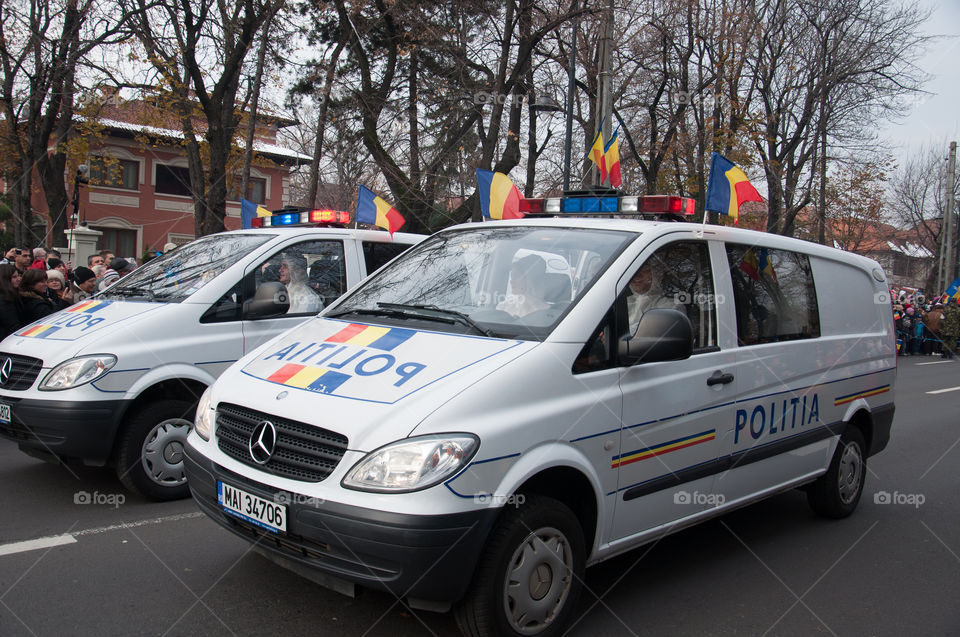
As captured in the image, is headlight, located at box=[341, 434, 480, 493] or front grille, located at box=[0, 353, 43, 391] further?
front grille, located at box=[0, 353, 43, 391]

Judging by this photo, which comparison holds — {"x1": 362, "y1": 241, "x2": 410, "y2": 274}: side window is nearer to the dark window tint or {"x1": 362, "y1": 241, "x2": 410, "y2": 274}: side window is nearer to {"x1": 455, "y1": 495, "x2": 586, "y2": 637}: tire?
{"x1": 455, "y1": 495, "x2": 586, "y2": 637}: tire

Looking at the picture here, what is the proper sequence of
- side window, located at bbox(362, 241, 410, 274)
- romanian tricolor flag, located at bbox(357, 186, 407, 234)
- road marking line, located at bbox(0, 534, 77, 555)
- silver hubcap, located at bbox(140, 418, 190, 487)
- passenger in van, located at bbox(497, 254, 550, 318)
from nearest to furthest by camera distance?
passenger in van, located at bbox(497, 254, 550, 318), road marking line, located at bbox(0, 534, 77, 555), silver hubcap, located at bbox(140, 418, 190, 487), side window, located at bbox(362, 241, 410, 274), romanian tricolor flag, located at bbox(357, 186, 407, 234)

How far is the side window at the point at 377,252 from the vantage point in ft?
21.0

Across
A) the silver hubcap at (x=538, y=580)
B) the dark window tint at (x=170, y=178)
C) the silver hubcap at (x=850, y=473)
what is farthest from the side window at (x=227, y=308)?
the dark window tint at (x=170, y=178)

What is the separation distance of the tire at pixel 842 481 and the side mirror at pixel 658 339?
2.46 meters

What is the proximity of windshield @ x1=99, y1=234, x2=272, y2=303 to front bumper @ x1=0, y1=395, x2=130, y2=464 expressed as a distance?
0.95 m

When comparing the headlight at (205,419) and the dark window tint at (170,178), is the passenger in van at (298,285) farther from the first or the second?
the dark window tint at (170,178)

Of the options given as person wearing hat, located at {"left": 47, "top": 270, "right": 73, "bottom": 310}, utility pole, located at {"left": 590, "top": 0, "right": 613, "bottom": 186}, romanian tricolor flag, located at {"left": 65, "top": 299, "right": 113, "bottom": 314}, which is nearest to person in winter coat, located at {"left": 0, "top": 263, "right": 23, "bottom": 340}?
person wearing hat, located at {"left": 47, "top": 270, "right": 73, "bottom": 310}

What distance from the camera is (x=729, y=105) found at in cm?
2139

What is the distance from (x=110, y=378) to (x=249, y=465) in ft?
6.52

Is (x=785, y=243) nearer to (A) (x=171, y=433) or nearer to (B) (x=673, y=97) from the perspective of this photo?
(A) (x=171, y=433)

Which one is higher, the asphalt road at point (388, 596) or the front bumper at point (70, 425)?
the front bumper at point (70, 425)

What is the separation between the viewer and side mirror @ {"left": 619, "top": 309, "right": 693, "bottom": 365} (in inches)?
132

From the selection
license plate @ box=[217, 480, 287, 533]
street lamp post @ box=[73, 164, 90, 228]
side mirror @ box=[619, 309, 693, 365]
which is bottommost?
license plate @ box=[217, 480, 287, 533]
